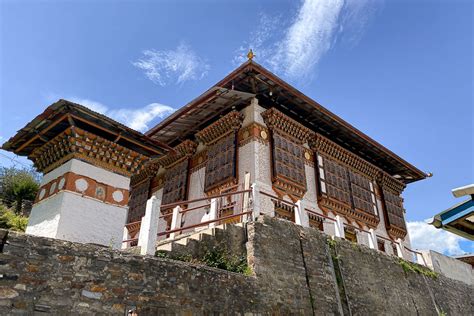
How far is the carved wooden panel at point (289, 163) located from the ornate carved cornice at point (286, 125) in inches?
12.9

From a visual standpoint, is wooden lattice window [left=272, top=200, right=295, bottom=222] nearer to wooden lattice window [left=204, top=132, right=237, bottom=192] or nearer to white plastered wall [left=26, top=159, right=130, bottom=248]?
wooden lattice window [left=204, top=132, right=237, bottom=192]

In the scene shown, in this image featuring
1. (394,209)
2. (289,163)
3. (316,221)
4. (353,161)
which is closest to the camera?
(289,163)

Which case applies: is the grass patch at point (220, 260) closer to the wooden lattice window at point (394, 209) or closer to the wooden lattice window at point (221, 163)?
the wooden lattice window at point (221, 163)

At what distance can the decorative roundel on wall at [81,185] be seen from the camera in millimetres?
→ 8242

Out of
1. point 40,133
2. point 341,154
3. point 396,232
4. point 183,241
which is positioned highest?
point 341,154

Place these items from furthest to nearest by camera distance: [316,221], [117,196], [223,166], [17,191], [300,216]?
[17,191] < [316,221] < [223,166] < [300,216] < [117,196]

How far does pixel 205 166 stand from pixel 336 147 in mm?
5977

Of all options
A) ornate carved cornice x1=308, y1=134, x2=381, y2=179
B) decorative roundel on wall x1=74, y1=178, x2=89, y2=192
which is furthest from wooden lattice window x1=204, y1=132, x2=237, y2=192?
decorative roundel on wall x1=74, y1=178, x2=89, y2=192

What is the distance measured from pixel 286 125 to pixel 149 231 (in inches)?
350

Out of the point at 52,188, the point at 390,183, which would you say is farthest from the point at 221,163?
the point at 390,183

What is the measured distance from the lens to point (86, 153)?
336 inches

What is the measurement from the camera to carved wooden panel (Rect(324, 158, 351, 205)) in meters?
15.6

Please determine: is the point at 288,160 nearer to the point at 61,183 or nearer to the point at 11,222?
the point at 61,183

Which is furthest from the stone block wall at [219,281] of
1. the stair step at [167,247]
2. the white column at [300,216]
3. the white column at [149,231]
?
the stair step at [167,247]
